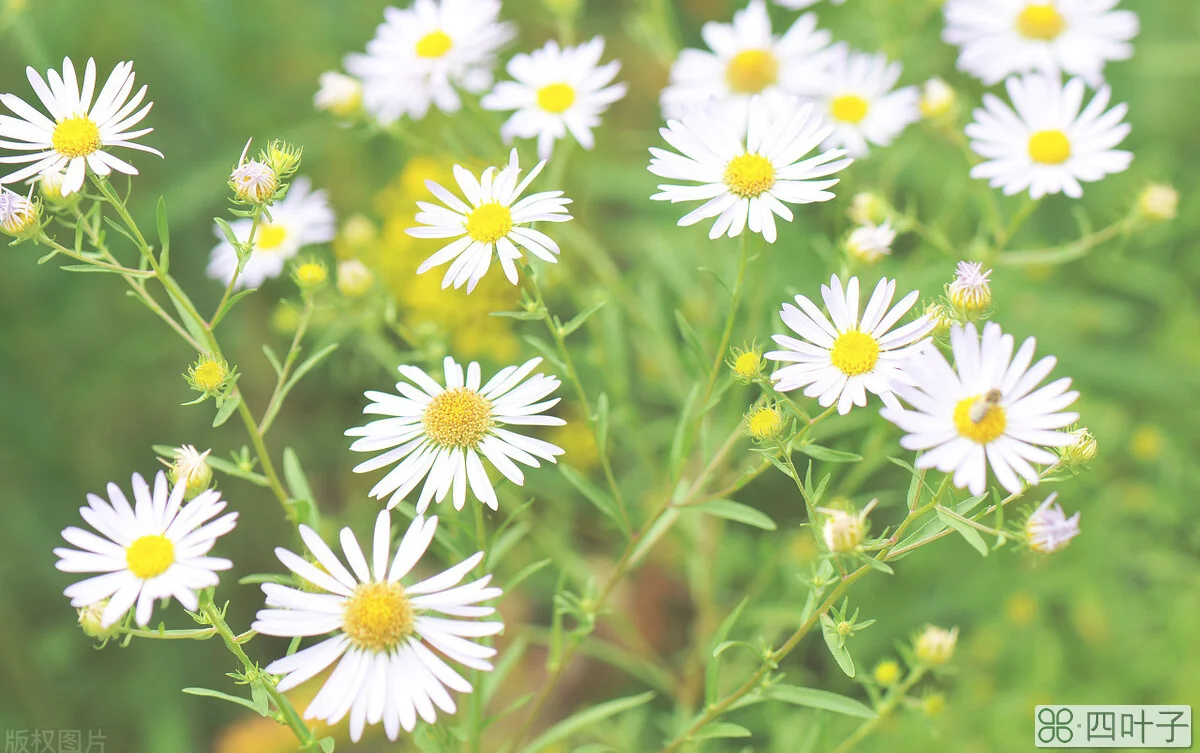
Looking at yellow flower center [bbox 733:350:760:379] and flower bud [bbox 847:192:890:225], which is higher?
flower bud [bbox 847:192:890:225]

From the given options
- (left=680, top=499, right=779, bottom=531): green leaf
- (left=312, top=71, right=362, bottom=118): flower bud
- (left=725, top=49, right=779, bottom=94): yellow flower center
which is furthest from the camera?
(left=725, top=49, right=779, bottom=94): yellow flower center

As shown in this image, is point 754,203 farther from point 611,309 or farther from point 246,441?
point 246,441

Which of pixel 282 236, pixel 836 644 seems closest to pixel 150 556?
pixel 836 644

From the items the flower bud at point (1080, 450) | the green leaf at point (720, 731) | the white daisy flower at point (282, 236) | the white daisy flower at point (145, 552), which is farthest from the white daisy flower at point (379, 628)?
the white daisy flower at point (282, 236)

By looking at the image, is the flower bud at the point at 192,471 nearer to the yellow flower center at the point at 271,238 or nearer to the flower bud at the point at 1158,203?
the yellow flower center at the point at 271,238

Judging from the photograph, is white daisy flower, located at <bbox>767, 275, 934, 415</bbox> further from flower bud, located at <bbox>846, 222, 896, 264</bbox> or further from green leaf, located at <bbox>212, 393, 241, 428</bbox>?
green leaf, located at <bbox>212, 393, 241, 428</bbox>

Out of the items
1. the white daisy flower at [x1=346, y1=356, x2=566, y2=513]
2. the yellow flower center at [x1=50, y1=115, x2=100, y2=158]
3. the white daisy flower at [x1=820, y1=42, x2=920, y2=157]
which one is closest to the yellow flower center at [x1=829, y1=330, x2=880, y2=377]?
the white daisy flower at [x1=346, y1=356, x2=566, y2=513]

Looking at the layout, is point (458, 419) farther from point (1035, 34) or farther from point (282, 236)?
point (1035, 34)
